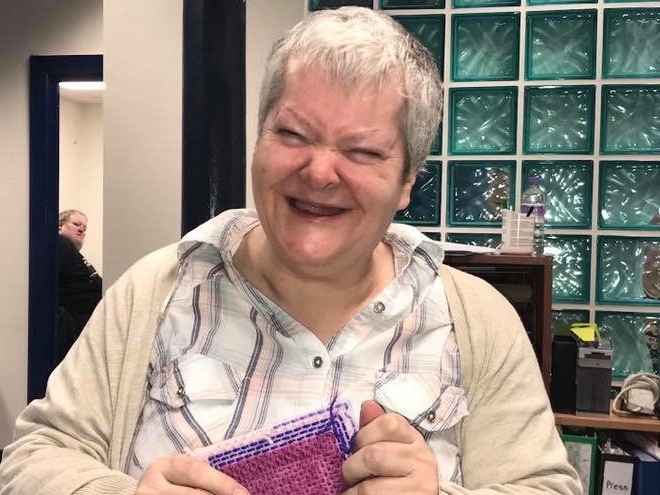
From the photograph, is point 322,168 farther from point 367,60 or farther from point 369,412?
point 369,412

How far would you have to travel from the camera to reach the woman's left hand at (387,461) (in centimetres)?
73

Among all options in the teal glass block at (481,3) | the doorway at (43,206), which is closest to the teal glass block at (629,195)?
the teal glass block at (481,3)

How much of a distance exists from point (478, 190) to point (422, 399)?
1.58 metres

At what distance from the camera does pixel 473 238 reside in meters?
2.41

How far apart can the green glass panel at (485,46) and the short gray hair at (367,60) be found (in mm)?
1524

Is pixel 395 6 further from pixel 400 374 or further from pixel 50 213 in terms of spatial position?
pixel 50 213

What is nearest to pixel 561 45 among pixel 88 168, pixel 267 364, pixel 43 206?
pixel 267 364

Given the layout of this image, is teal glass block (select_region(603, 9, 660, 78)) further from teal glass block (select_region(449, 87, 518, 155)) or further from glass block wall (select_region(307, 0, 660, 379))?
teal glass block (select_region(449, 87, 518, 155))

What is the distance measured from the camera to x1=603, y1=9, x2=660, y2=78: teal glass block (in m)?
2.27

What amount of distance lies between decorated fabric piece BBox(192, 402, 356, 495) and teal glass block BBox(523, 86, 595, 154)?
1817 mm

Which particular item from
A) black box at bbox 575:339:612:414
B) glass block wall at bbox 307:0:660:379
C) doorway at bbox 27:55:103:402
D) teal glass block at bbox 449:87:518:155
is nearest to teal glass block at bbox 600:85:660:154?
glass block wall at bbox 307:0:660:379

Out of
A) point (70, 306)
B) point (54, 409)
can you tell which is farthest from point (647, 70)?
point (70, 306)

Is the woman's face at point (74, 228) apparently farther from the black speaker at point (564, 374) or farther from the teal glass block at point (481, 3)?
the black speaker at point (564, 374)

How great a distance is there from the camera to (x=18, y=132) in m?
3.41
